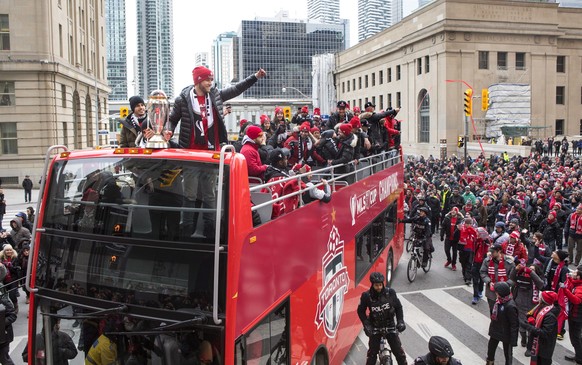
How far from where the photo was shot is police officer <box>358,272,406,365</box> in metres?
8.20

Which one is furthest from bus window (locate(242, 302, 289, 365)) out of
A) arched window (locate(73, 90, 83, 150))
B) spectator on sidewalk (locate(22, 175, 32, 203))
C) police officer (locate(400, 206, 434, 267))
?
arched window (locate(73, 90, 83, 150))

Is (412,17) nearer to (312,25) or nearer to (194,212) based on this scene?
(194,212)

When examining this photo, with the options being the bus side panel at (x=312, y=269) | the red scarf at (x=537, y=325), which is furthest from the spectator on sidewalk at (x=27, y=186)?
the red scarf at (x=537, y=325)

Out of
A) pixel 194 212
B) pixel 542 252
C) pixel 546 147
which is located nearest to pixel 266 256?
pixel 194 212

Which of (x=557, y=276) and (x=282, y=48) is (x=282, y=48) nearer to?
(x=282, y=48)

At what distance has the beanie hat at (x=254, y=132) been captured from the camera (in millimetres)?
6918

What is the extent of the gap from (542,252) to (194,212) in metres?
9.57

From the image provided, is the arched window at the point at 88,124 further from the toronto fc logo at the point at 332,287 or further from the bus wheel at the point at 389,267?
the toronto fc logo at the point at 332,287

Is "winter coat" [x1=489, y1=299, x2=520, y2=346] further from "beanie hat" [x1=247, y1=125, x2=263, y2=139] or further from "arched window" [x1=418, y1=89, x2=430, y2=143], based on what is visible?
"arched window" [x1=418, y1=89, x2=430, y2=143]

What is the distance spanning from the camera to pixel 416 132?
59.7 m

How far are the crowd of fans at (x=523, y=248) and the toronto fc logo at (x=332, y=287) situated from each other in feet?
8.28

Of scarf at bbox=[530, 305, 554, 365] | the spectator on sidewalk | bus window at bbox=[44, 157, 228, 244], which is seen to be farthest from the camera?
the spectator on sidewalk

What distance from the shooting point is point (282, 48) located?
132 meters

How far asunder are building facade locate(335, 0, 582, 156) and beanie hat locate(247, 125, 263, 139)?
4567cm
